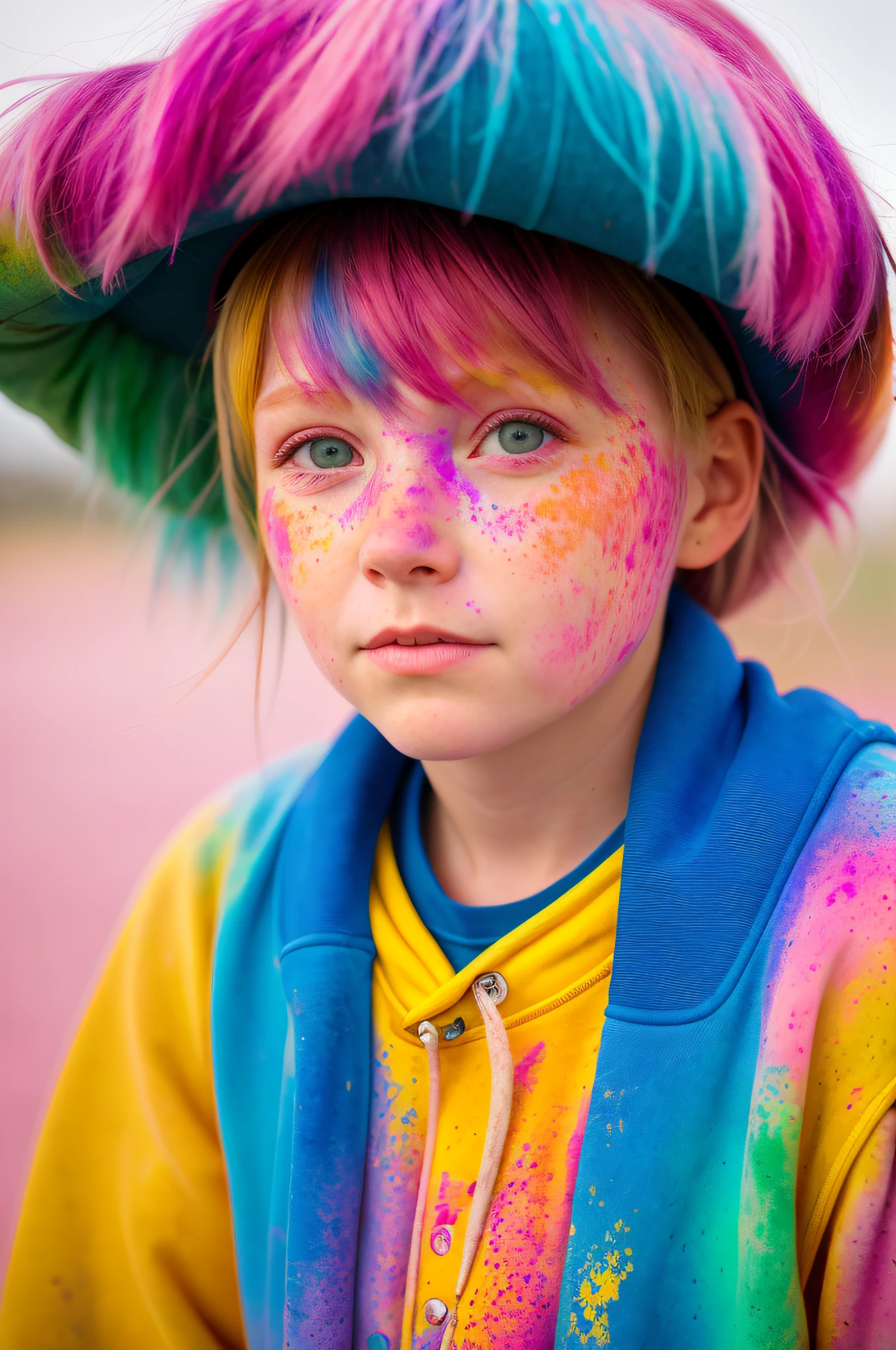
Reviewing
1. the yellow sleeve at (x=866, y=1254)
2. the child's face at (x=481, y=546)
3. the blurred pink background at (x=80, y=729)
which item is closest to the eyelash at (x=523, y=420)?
the child's face at (x=481, y=546)

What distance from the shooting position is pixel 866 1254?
52 cm

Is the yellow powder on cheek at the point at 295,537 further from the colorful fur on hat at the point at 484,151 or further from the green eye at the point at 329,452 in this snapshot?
the colorful fur on hat at the point at 484,151

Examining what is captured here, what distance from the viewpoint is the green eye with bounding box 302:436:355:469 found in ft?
1.87

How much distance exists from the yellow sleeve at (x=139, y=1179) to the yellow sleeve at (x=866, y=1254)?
0.40 metres

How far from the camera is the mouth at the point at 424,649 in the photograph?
521 mm

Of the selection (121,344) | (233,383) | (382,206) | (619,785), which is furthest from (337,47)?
(619,785)

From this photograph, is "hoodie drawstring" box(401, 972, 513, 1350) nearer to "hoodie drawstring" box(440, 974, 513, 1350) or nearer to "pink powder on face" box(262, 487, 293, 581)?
"hoodie drawstring" box(440, 974, 513, 1350)

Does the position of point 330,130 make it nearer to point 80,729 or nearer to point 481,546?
point 481,546

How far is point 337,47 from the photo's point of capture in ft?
1.44

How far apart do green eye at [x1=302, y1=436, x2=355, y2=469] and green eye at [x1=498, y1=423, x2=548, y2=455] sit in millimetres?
84

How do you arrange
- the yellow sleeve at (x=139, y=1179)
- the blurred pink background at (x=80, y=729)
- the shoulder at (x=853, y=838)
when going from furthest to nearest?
the blurred pink background at (x=80, y=729) → the yellow sleeve at (x=139, y=1179) → the shoulder at (x=853, y=838)

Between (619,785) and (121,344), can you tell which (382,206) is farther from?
(619,785)

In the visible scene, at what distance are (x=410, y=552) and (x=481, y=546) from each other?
36 mm

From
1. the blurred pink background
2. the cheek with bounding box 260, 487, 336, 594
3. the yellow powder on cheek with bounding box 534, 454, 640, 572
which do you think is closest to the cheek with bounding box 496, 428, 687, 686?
the yellow powder on cheek with bounding box 534, 454, 640, 572
